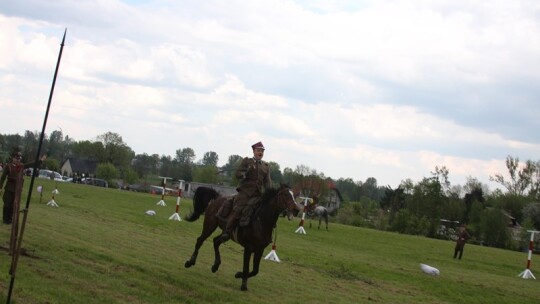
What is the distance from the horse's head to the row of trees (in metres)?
1.92

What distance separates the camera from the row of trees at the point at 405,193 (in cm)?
6116

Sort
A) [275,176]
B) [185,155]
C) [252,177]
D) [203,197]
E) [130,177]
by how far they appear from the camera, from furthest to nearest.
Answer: [185,155]
[130,177]
[275,176]
[203,197]
[252,177]

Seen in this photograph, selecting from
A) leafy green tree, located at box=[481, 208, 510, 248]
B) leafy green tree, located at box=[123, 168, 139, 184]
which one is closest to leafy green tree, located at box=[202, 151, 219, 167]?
leafy green tree, located at box=[123, 168, 139, 184]

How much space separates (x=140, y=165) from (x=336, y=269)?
137m

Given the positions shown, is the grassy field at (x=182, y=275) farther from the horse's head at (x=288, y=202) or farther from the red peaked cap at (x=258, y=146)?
the red peaked cap at (x=258, y=146)

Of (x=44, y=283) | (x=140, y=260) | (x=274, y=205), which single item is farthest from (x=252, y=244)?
(x=44, y=283)

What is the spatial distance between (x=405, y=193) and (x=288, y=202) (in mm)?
83492

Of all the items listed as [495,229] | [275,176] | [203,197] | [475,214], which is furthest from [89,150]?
[203,197]

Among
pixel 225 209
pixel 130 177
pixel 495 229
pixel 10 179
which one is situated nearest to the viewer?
pixel 225 209

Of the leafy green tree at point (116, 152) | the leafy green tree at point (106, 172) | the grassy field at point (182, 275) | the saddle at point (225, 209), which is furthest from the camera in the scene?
the leafy green tree at point (116, 152)

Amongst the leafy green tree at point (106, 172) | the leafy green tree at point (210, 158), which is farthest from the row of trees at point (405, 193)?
the leafy green tree at point (210, 158)

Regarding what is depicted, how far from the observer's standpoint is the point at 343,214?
65.6m

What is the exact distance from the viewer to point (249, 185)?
12.7 m

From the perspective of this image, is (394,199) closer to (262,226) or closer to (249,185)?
(249,185)
